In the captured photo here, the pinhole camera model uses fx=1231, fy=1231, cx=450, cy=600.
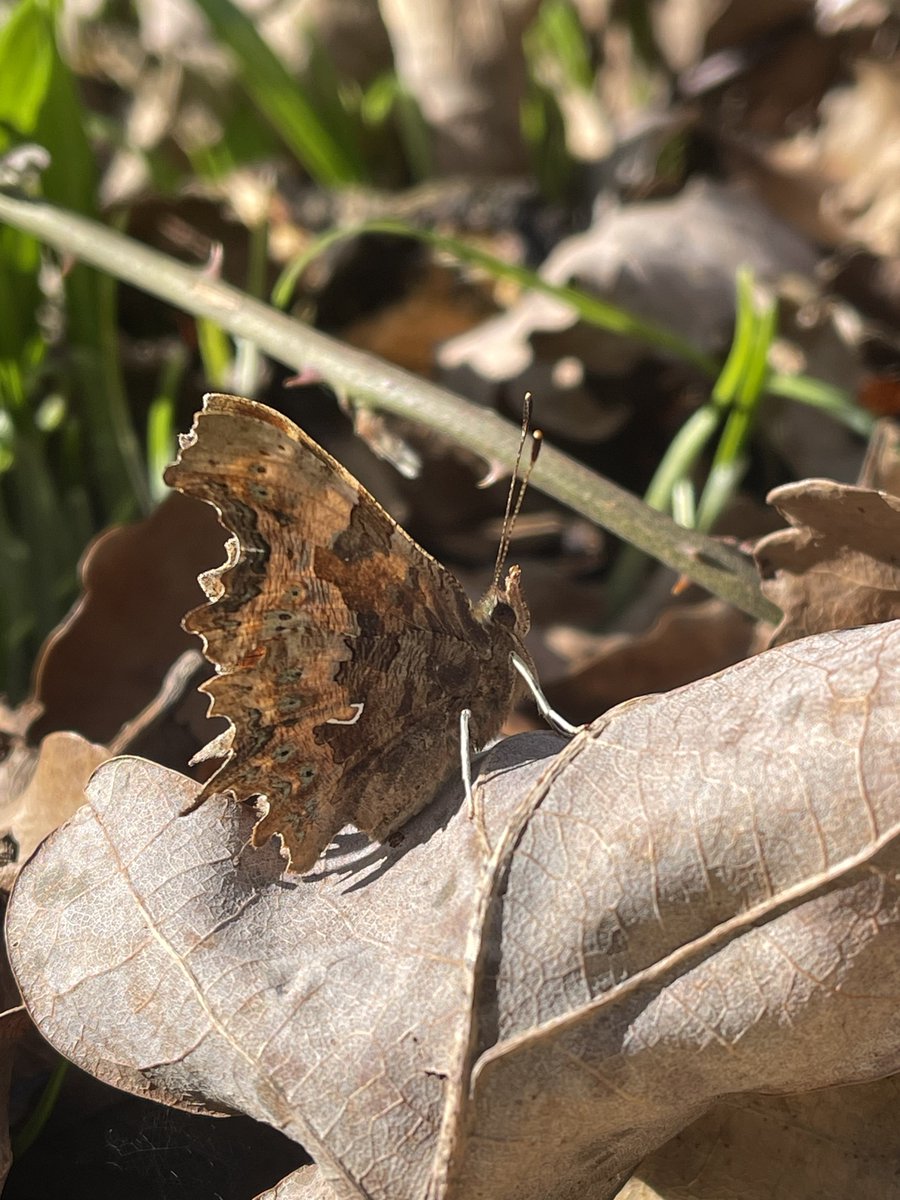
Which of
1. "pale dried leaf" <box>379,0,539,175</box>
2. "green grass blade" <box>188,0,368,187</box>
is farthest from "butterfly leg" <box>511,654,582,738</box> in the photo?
"pale dried leaf" <box>379,0,539,175</box>

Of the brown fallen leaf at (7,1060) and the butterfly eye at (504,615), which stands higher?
the butterfly eye at (504,615)

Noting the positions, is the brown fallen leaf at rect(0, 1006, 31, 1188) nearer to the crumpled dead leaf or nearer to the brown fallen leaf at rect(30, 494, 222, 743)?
the brown fallen leaf at rect(30, 494, 222, 743)

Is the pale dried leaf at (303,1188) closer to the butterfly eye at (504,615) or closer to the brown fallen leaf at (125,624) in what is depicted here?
the butterfly eye at (504,615)

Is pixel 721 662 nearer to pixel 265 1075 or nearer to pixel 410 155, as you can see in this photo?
pixel 265 1075

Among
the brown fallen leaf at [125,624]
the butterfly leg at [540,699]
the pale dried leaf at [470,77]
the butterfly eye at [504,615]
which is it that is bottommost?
the butterfly leg at [540,699]

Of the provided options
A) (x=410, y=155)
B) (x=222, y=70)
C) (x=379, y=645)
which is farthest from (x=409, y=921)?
(x=222, y=70)

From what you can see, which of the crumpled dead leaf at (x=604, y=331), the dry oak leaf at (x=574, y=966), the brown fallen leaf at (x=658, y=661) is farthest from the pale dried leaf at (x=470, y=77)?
the dry oak leaf at (x=574, y=966)
